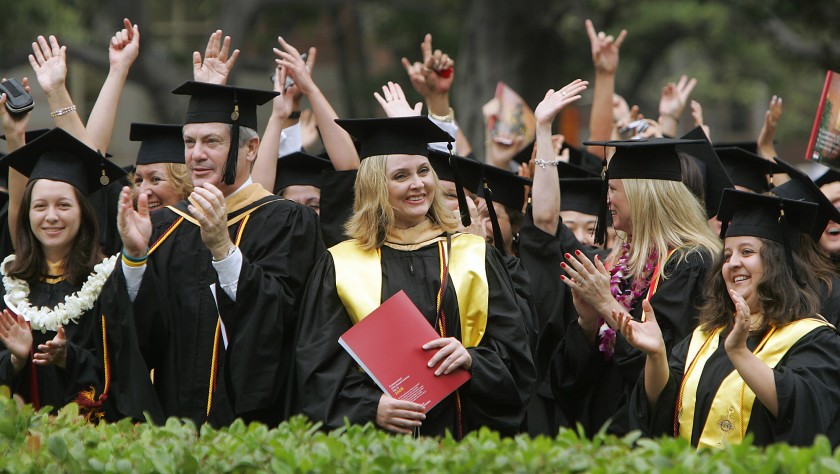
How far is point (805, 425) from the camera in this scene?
4762 mm

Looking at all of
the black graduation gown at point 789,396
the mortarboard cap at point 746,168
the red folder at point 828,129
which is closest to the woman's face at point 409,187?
the black graduation gown at point 789,396

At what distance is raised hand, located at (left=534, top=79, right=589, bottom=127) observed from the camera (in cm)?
606

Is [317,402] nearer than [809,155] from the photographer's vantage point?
Yes

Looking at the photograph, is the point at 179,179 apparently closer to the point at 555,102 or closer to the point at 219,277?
the point at 219,277

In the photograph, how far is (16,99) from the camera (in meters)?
6.54

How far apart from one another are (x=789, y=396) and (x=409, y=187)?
1.91m

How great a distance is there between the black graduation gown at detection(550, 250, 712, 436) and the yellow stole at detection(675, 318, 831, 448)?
22.9 inches

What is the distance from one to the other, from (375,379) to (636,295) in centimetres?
153

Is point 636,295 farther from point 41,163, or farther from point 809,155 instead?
point 41,163

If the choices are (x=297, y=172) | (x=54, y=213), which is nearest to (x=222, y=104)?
(x=54, y=213)

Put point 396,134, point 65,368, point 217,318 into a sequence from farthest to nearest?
point 65,368 → point 217,318 → point 396,134

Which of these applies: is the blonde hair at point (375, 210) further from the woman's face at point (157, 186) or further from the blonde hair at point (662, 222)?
the woman's face at point (157, 186)

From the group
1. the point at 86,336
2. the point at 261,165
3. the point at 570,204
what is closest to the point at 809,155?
the point at 570,204

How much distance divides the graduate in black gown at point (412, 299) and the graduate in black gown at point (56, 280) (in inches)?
48.6
